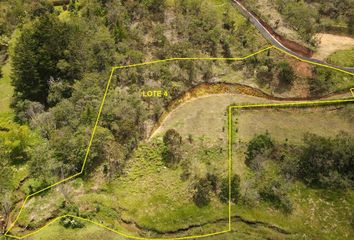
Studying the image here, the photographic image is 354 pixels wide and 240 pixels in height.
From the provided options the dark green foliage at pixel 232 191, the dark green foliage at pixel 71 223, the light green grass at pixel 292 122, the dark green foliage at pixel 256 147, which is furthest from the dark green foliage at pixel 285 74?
the dark green foliage at pixel 71 223

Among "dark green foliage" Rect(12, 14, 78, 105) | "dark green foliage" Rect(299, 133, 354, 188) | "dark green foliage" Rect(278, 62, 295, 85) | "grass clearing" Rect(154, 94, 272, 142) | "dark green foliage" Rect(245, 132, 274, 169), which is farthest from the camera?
"dark green foliage" Rect(278, 62, 295, 85)

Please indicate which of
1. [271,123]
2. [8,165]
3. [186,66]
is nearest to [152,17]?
[186,66]

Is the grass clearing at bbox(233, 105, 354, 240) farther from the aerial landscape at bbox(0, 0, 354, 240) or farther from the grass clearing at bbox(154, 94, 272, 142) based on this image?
the grass clearing at bbox(154, 94, 272, 142)

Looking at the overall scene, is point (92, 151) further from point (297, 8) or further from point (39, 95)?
point (297, 8)

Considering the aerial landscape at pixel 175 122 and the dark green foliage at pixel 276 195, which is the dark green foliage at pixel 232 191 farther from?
the dark green foliage at pixel 276 195

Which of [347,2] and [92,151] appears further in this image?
[347,2]

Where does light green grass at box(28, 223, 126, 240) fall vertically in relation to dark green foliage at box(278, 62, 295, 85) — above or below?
below

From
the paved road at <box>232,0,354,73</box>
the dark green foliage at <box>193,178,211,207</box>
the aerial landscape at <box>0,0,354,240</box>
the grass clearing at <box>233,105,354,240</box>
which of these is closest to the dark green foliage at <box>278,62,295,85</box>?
the aerial landscape at <box>0,0,354,240</box>
